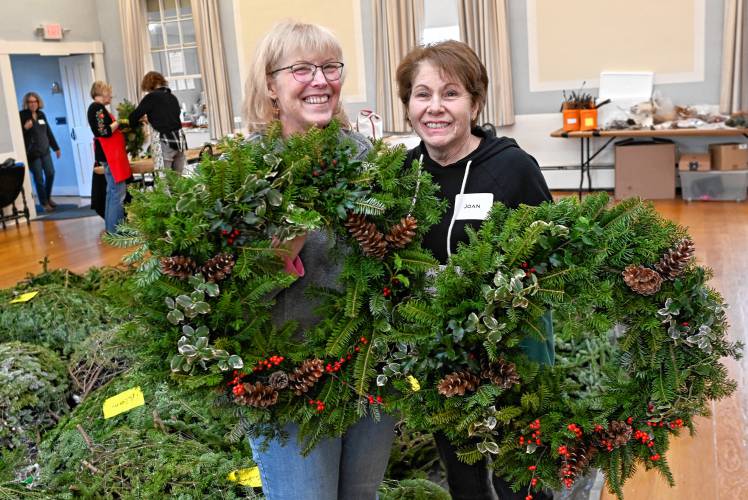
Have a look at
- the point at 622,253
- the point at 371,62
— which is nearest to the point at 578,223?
the point at 622,253

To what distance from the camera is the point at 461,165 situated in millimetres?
2002

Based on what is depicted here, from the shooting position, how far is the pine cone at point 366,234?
63.6 inches

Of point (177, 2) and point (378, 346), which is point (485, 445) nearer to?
point (378, 346)

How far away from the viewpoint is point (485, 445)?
166cm

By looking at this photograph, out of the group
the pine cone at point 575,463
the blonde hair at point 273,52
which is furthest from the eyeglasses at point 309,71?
the pine cone at point 575,463

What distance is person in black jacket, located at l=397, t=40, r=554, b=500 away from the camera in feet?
6.32

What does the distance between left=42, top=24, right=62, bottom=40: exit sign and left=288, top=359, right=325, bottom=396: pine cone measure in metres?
Result: 10.5

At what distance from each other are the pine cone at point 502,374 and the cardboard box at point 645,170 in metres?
6.92

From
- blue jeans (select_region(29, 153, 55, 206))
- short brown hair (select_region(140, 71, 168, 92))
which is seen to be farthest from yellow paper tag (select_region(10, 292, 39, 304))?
blue jeans (select_region(29, 153, 55, 206))

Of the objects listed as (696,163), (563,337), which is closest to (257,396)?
(563,337)

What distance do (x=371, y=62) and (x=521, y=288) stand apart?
8.64 meters

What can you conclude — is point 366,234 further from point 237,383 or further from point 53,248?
point 53,248

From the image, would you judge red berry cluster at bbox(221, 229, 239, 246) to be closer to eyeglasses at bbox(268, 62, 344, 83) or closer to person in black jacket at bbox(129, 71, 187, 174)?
eyeglasses at bbox(268, 62, 344, 83)

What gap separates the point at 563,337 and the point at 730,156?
691 centimetres
